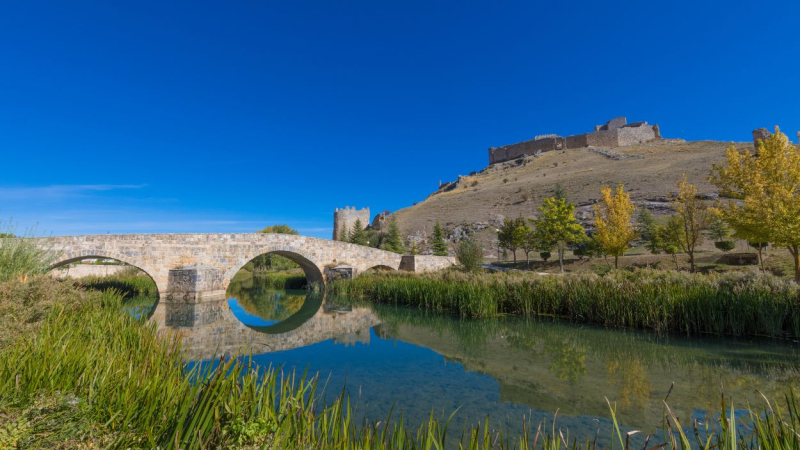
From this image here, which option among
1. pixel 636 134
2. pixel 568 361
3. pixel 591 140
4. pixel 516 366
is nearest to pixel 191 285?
pixel 516 366

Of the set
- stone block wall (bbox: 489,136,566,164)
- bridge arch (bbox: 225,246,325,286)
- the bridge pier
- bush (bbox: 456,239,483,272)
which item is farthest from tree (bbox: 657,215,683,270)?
stone block wall (bbox: 489,136,566,164)

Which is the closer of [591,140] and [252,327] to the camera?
[252,327]

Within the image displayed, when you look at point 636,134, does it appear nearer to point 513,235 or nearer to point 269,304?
point 513,235

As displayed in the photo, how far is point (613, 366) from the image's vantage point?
6.03 m

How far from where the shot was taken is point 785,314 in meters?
7.29

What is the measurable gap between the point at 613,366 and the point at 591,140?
2865 inches

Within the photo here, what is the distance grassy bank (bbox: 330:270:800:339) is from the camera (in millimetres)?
7465

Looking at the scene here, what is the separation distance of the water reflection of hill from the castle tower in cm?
4499

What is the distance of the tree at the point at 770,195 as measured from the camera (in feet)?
37.1

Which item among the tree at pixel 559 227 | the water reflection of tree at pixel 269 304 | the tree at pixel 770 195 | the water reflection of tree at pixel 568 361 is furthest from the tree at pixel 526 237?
the water reflection of tree at pixel 568 361

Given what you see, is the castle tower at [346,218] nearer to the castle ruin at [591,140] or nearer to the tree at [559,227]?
the tree at [559,227]

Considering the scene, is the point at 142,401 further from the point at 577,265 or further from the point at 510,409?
the point at 577,265

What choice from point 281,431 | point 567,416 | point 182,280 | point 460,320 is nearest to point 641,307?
point 460,320

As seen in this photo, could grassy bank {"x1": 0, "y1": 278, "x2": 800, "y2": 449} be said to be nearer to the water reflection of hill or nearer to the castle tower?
the water reflection of hill
